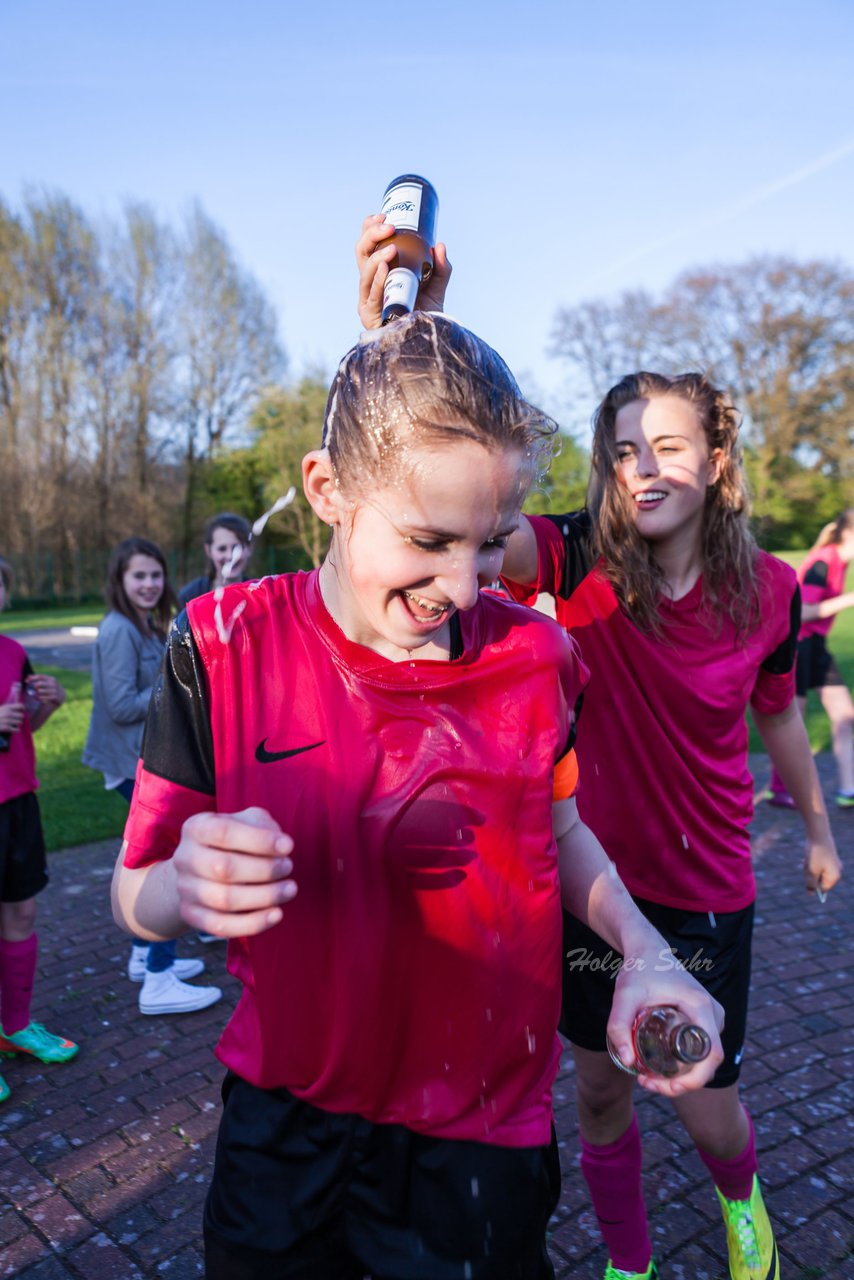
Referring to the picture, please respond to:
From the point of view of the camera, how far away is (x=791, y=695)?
3.01m

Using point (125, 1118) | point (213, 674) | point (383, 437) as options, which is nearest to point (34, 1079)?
point (125, 1118)

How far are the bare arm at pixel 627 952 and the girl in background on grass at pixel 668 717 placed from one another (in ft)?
2.38

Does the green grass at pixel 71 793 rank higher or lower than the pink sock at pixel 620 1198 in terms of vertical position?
lower

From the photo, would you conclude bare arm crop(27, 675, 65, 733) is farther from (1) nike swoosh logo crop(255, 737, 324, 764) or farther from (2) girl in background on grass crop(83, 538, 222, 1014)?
(1) nike swoosh logo crop(255, 737, 324, 764)

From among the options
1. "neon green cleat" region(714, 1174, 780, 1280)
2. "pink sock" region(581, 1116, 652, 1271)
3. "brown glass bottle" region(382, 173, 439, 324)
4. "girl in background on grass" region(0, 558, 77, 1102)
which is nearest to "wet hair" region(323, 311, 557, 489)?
"brown glass bottle" region(382, 173, 439, 324)

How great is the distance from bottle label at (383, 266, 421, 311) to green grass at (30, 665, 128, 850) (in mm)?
5949

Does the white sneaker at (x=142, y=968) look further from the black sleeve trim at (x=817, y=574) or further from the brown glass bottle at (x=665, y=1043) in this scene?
the black sleeve trim at (x=817, y=574)

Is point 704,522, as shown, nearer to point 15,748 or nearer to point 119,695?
point 15,748

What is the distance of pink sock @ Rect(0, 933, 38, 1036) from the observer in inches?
165

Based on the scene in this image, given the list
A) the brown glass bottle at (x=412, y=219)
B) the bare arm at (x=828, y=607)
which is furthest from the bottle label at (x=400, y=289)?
the bare arm at (x=828, y=607)

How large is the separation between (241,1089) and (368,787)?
0.65 m

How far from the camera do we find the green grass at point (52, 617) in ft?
90.0

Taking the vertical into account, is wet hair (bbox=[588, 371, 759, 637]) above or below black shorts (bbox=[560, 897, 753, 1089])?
above

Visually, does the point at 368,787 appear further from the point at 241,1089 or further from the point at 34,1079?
the point at 34,1079
